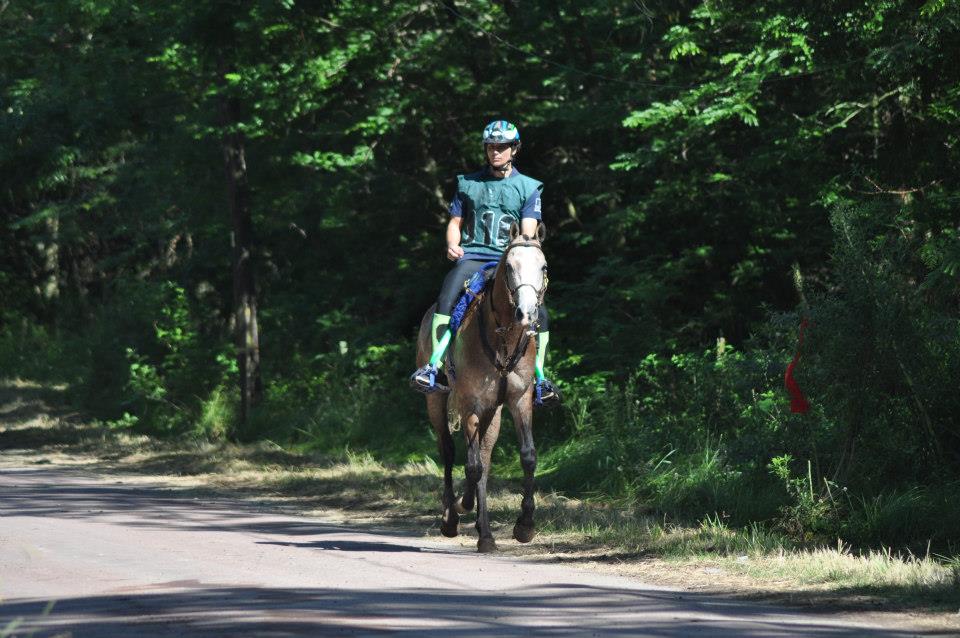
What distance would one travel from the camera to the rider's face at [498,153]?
12.3 m

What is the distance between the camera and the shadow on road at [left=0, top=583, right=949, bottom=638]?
24.1 feet

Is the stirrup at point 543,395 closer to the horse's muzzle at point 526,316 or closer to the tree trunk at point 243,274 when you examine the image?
the horse's muzzle at point 526,316

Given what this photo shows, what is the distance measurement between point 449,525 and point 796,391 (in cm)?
317

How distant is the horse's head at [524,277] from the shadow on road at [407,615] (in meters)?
2.68

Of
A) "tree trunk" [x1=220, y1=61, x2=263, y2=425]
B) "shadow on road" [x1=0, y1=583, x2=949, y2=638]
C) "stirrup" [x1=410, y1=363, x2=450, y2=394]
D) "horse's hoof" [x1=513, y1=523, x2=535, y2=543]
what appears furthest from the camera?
"tree trunk" [x1=220, y1=61, x2=263, y2=425]

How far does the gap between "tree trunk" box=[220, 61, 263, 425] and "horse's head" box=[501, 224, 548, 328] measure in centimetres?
1427

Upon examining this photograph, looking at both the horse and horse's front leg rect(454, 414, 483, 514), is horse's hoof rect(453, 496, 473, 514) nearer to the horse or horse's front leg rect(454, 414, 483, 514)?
the horse

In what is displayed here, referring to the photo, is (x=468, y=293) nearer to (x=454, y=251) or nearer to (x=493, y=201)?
(x=454, y=251)

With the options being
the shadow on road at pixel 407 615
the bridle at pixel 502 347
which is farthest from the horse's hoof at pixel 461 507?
the shadow on road at pixel 407 615

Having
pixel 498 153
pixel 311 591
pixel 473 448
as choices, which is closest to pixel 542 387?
pixel 473 448

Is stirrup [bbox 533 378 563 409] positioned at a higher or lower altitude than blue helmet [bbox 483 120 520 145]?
lower

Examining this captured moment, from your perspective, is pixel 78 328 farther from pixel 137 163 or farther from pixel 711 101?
pixel 711 101

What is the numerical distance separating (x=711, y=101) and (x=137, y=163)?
17.3 m

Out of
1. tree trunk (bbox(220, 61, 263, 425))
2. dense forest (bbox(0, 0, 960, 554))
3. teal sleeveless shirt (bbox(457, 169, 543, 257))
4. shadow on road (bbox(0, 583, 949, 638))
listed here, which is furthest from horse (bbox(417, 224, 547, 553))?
tree trunk (bbox(220, 61, 263, 425))
